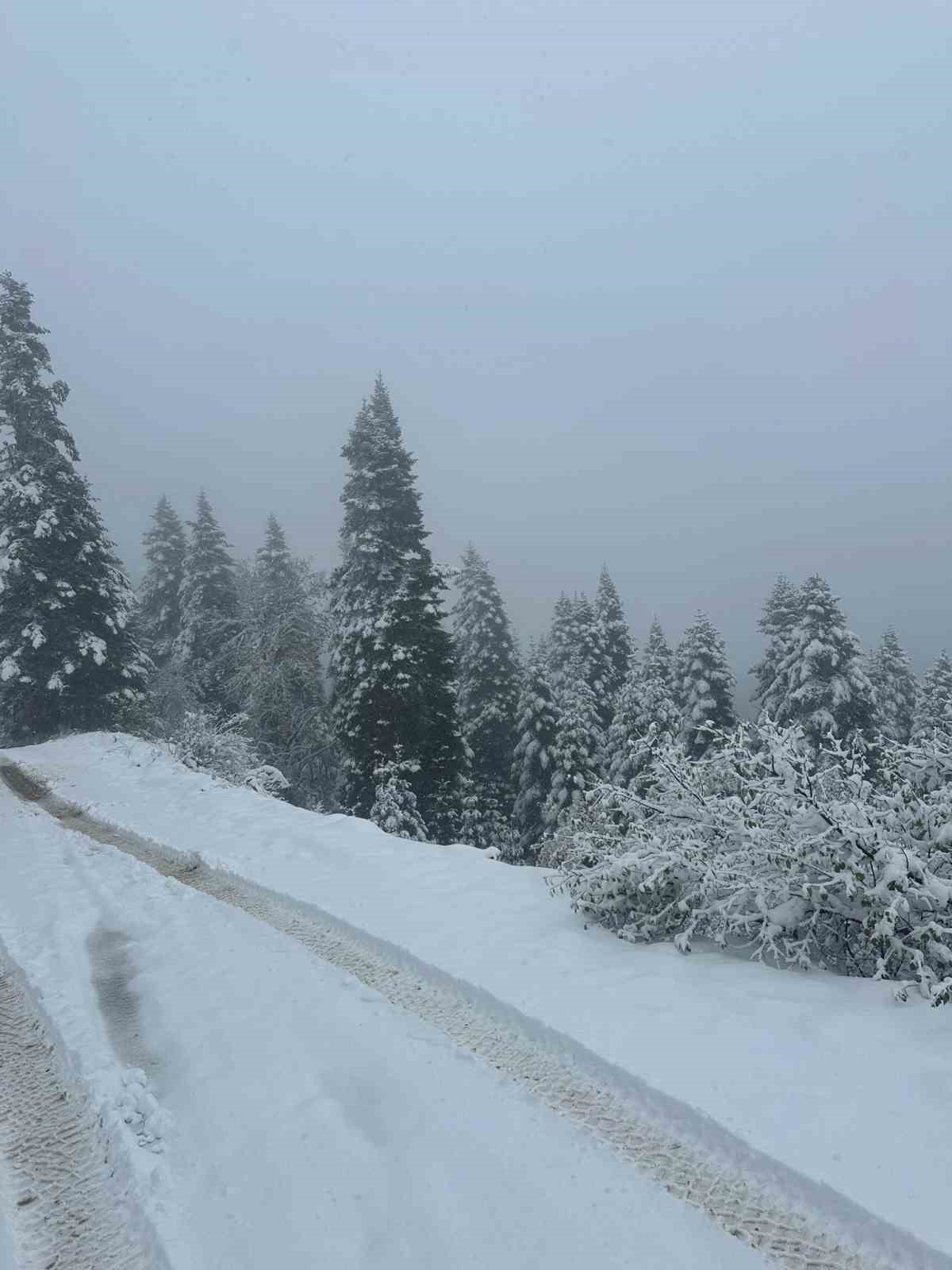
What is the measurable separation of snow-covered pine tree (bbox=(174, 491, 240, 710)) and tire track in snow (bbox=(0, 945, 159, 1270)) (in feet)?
79.8

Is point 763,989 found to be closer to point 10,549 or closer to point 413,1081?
point 413,1081

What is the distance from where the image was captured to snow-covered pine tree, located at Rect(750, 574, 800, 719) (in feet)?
90.1

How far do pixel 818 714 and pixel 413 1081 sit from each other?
2283 cm

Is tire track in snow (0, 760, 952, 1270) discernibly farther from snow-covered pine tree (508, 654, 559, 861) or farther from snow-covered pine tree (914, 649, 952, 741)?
snow-covered pine tree (914, 649, 952, 741)

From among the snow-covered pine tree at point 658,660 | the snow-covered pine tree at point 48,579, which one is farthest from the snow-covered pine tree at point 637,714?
the snow-covered pine tree at point 48,579

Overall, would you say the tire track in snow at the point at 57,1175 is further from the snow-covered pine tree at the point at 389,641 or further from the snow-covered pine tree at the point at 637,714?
the snow-covered pine tree at the point at 637,714

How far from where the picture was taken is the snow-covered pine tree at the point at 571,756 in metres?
26.2

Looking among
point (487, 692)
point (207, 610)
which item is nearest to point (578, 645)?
point (487, 692)

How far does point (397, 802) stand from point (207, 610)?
17.8 meters

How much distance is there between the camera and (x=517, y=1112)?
12.8ft

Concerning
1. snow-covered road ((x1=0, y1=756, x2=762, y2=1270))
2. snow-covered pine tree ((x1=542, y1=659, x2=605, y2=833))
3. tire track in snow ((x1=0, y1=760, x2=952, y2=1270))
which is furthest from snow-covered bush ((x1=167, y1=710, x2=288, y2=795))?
snow-covered pine tree ((x1=542, y1=659, x2=605, y2=833))

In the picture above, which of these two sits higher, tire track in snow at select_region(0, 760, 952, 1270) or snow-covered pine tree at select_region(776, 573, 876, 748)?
snow-covered pine tree at select_region(776, 573, 876, 748)

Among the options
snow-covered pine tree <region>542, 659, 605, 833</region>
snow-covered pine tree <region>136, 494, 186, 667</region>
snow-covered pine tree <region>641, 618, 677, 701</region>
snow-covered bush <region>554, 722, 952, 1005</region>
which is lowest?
snow-covered pine tree <region>542, 659, 605, 833</region>

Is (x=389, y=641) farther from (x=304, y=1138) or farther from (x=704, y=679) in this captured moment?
(x=704, y=679)
